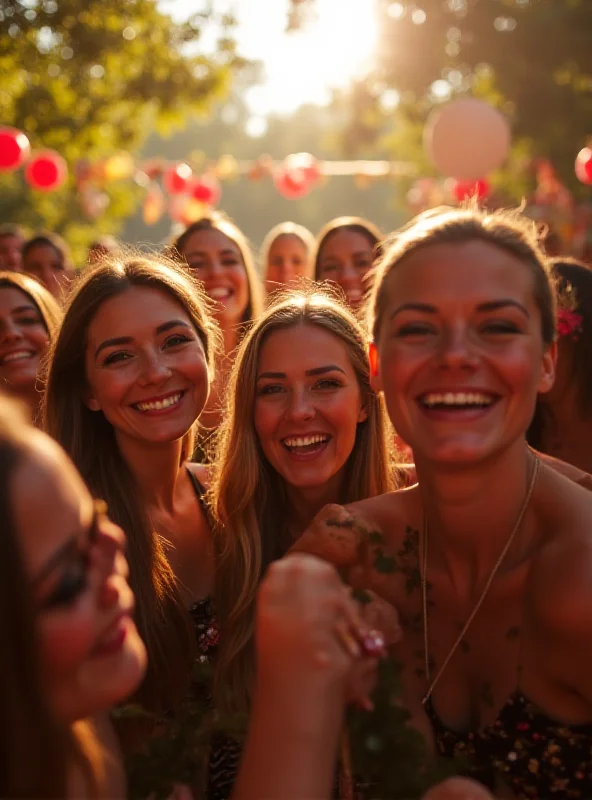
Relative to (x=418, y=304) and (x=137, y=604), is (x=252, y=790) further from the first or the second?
(x=137, y=604)

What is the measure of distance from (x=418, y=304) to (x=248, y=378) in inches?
58.4

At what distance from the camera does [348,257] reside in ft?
20.7

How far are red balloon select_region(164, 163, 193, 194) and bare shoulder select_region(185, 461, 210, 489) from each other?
9.38m

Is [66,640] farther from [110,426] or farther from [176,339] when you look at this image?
[110,426]

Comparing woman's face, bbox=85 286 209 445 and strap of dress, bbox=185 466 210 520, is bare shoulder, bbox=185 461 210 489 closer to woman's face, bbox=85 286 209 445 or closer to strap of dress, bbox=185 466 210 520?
strap of dress, bbox=185 466 210 520

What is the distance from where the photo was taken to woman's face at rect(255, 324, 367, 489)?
11.1 ft

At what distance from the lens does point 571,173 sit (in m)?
18.0

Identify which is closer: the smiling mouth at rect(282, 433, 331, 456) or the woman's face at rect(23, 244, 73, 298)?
the smiling mouth at rect(282, 433, 331, 456)

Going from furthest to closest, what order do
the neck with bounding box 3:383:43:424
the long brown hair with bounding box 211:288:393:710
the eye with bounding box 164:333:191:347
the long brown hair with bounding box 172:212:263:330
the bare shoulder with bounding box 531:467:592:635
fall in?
the long brown hair with bounding box 172:212:263:330
the neck with bounding box 3:383:43:424
the eye with bounding box 164:333:191:347
the long brown hair with bounding box 211:288:393:710
the bare shoulder with bounding box 531:467:592:635

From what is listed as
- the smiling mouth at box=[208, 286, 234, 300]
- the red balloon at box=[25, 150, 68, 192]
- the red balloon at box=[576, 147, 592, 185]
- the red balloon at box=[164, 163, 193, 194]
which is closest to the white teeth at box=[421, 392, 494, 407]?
the smiling mouth at box=[208, 286, 234, 300]

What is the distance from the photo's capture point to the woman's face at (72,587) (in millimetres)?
1284

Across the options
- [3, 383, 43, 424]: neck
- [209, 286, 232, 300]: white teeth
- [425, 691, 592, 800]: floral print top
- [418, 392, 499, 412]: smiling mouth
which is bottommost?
[425, 691, 592, 800]: floral print top

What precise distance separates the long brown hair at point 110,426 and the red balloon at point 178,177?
30.2 ft

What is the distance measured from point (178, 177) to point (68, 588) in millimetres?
12151
